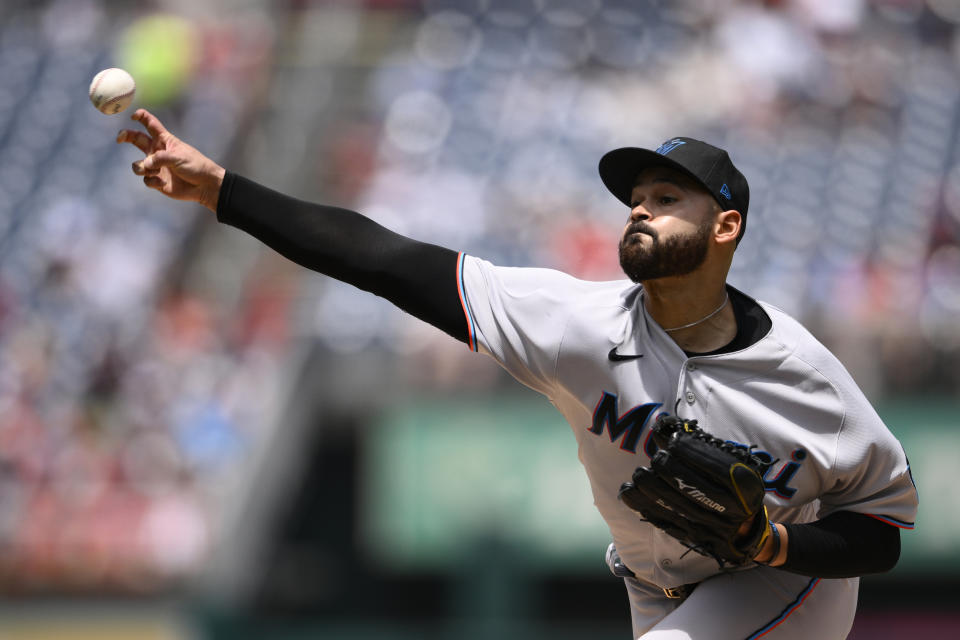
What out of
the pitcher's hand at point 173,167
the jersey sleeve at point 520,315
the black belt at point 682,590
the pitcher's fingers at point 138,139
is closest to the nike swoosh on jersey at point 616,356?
the jersey sleeve at point 520,315

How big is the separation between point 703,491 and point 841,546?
39cm

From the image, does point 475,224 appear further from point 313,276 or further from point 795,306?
point 795,306

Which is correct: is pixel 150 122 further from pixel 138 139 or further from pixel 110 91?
pixel 110 91

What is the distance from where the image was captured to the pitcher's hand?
3255mm

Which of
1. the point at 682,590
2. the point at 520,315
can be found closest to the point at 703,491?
the point at 682,590

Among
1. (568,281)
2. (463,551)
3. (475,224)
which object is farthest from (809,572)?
(475,224)

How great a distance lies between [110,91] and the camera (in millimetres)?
3449

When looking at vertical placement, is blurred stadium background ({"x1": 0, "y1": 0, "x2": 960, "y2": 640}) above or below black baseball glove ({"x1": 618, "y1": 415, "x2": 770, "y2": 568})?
below

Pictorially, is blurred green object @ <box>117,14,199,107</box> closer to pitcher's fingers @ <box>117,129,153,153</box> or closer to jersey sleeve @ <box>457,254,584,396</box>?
pitcher's fingers @ <box>117,129,153,153</box>

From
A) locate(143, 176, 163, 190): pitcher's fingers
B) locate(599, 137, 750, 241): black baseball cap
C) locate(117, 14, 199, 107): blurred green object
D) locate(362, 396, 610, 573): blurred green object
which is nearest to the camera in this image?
locate(599, 137, 750, 241): black baseball cap

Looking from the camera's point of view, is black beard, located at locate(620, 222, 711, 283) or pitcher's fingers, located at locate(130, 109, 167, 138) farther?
pitcher's fingers, located at locate(130, 109, 167, 138)

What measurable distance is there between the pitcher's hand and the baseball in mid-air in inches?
7.6

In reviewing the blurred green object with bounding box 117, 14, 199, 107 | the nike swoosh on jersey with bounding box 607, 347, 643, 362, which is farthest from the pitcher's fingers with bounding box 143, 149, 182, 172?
the blurred green object with bounding box 117, 14, 199, 107

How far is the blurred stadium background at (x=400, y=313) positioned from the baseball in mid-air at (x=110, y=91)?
523 cm
